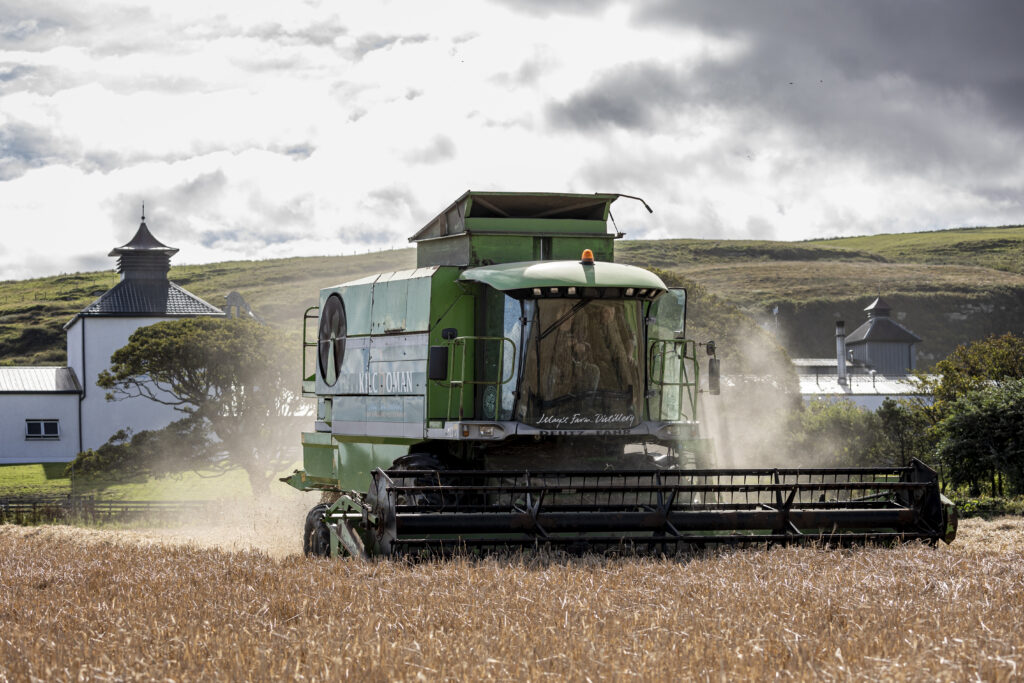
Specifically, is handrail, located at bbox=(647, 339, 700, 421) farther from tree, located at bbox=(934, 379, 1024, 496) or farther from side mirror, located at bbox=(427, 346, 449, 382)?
tree, located at bbox=(934, 379, 1024, 496)

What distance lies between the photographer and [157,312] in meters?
58.9

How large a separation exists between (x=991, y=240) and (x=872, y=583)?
18870 cm

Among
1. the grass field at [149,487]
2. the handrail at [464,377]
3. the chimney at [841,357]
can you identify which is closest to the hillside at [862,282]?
the chimney at [841,357]

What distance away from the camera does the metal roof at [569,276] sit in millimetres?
10852

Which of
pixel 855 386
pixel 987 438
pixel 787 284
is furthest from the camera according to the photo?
pixel 787 284

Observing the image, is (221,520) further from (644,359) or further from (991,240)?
(991,240)

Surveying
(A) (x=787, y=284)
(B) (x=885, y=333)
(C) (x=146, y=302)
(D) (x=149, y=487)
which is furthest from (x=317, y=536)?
(A) (x=787, y=284)

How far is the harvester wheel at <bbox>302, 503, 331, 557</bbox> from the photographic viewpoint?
33.0 ft

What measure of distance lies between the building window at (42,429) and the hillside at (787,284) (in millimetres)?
28953

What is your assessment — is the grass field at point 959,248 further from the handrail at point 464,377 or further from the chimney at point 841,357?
the handrail at point 464,377

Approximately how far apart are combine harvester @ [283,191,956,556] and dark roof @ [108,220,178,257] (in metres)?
54.2

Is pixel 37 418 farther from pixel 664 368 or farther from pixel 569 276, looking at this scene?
pixel 569 276

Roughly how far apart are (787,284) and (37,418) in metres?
104

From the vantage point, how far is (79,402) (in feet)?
185
